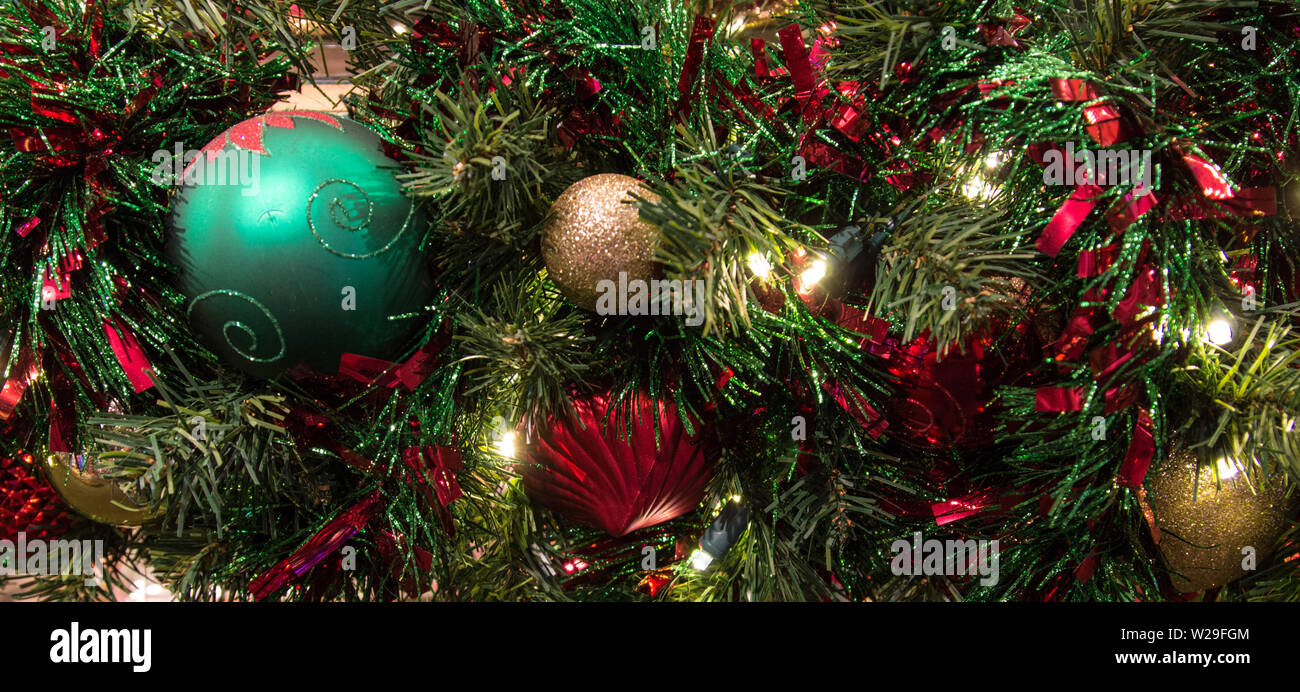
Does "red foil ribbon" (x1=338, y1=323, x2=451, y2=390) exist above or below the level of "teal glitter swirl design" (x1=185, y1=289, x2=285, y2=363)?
below

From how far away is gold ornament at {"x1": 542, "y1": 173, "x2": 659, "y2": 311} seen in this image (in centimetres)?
61

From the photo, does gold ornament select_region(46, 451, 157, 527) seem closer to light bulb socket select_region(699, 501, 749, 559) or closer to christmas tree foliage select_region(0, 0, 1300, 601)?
christmas tree foliage select_region(0, 0, 1300, 601)

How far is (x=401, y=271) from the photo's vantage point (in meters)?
0.68

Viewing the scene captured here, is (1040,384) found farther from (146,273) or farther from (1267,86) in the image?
(146,273)

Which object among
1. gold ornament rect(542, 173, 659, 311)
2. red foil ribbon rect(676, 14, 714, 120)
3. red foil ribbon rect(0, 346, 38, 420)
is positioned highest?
→ red foil ribbon rect(676, 14, 714, 120)

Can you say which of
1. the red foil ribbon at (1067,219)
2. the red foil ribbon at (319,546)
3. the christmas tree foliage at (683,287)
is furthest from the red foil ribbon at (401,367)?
the red foil ribbon at (1067,219)

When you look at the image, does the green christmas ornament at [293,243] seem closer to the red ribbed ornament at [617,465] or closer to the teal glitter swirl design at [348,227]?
the teal glitter swirl design at [348,227]

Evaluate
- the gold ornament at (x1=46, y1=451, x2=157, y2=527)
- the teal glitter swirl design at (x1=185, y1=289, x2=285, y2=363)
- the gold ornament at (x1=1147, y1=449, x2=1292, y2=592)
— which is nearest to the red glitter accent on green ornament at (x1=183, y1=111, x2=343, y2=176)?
the teal glitter swirl design at (x1=185, y1=289, x2=285, y2=363)

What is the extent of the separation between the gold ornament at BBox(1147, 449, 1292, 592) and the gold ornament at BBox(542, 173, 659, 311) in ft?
1.54

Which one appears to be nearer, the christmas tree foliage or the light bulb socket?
the christmas tree foliage

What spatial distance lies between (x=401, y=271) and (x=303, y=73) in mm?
243

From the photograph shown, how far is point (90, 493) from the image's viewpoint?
79 centimetres

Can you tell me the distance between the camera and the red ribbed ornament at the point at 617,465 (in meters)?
0.74

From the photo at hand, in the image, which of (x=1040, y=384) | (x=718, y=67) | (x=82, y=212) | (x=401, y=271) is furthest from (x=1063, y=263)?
(x=82, y=212)
